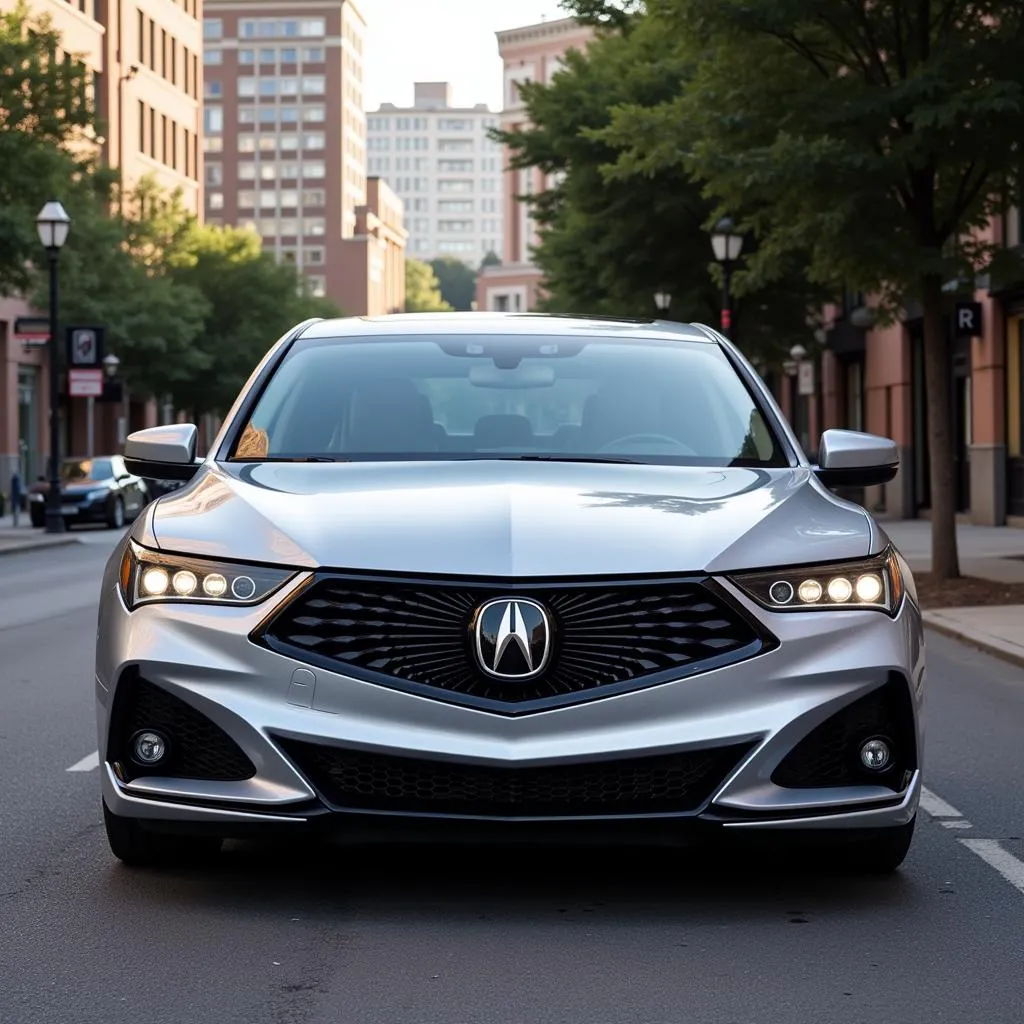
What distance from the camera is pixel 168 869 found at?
623cm

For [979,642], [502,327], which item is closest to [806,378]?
[979,642]

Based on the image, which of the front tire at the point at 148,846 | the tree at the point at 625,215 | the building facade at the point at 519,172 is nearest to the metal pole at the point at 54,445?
the tree at the point at 625,215

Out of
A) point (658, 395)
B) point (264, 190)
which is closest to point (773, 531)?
point (658, 395)

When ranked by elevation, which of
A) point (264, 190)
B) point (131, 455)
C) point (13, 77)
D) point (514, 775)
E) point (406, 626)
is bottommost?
point (514, 775)

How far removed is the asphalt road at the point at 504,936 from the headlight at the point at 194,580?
857 millimetres

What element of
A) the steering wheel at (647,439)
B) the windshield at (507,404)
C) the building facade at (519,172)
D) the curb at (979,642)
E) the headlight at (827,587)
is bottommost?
the curb at (979,642)

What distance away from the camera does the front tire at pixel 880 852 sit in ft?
19.6

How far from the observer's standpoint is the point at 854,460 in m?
6.73

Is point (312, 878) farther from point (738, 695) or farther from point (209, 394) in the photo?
point (209, 394)

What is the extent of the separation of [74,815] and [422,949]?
2.54 metres

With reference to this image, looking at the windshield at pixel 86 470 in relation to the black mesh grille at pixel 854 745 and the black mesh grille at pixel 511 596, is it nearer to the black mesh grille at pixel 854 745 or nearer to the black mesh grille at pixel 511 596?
the black mesh grille at pixel 511 596

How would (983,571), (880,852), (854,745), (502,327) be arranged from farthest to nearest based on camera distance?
(983,571) → (502,327) → (880,852) → (854,745)

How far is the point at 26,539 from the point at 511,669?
2968 centimetres

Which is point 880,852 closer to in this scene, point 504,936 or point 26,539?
point 504,936
